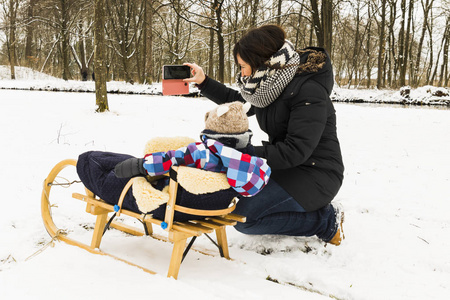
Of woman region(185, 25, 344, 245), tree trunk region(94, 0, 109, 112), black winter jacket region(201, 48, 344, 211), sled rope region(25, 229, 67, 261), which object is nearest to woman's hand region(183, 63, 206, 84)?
woman region(185, 25, 344, 245)

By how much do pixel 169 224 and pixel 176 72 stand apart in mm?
1319

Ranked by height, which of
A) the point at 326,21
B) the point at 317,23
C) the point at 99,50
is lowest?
the point at 99,50

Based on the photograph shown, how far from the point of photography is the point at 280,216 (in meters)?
2.64

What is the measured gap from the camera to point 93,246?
252cm

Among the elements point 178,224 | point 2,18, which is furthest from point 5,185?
point 2,18

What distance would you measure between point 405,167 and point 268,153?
386cm

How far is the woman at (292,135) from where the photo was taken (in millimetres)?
2402

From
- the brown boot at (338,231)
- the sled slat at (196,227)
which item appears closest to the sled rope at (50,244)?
the sled slat at (196,227)

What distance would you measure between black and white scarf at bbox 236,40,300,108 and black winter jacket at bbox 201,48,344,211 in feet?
0.20

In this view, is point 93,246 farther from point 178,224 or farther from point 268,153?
point 268,153

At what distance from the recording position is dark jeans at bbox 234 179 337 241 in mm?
2568

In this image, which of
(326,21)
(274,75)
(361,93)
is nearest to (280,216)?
(274,75)

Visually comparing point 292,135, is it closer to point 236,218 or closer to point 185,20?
point 236,218

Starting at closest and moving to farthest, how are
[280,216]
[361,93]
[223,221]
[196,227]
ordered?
[196,227] → [223,221] → [280,216] → [361,93]
